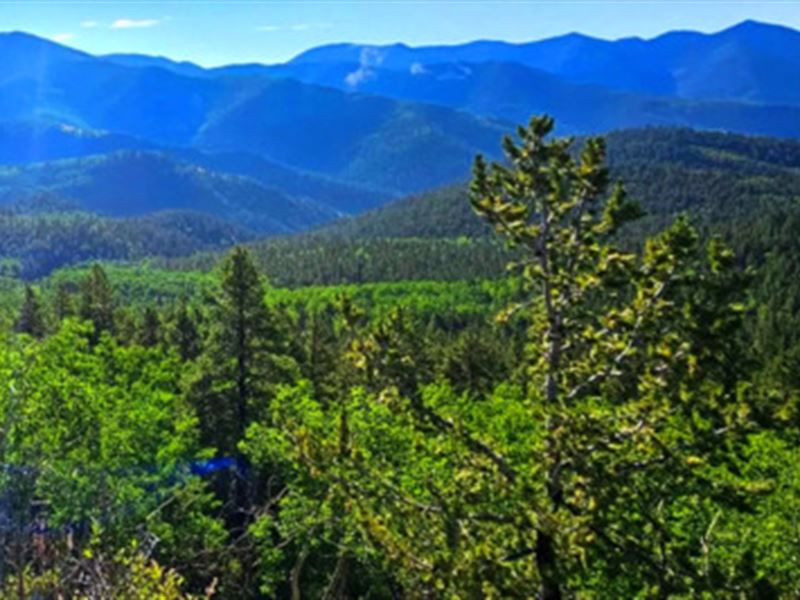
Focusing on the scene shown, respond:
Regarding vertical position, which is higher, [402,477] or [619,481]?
[619,481]

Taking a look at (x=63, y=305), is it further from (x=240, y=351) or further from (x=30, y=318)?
(x=240, y=351)

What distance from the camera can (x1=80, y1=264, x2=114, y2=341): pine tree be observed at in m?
75.2

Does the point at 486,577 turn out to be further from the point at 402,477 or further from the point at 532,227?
the point at 402,477

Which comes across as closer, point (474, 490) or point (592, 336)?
point (592, 336)

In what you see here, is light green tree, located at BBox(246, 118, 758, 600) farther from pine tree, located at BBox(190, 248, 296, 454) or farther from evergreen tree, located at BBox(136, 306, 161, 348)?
evergreen tree, located at BBox(136, 306, 161, 348)

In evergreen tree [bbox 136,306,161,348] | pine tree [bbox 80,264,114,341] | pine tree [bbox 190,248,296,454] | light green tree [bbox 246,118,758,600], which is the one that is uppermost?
light green tree [bbox 246,118,758,600]

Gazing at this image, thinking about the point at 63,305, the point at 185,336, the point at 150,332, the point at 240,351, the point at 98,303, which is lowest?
the point at 150,332

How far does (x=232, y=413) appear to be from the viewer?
48750 mm

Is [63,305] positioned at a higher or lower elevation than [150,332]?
higher

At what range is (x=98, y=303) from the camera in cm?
7612

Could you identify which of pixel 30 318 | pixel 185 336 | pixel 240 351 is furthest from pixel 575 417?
pixel 30 318

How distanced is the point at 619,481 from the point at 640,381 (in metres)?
1.45

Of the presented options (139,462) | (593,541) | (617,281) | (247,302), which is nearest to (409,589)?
(593,541)

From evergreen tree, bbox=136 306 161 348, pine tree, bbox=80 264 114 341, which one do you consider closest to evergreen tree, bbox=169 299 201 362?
evergreen tree, bbox=136 306 161 348
